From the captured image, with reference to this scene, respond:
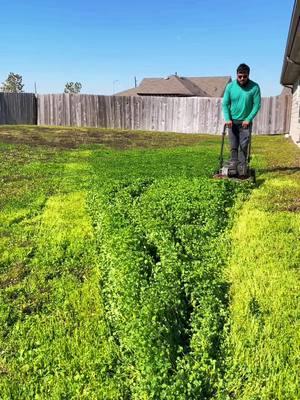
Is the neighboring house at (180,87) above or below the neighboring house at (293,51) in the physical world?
above

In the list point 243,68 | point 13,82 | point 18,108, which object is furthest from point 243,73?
point 13,82

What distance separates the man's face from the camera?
812 cm

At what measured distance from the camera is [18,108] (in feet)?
89.1

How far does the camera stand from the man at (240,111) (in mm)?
8391

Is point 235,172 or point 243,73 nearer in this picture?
point 243,73

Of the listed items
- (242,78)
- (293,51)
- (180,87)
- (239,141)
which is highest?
(180,87)

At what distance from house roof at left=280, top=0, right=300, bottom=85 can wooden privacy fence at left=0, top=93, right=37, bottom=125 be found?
1428cm

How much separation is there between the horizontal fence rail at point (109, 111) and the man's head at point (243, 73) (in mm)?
17522

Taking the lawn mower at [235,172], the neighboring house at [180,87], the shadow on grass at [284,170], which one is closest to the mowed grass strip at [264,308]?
the lawn mower at [235,172]

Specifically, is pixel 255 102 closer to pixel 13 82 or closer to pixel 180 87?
pixel 180 87

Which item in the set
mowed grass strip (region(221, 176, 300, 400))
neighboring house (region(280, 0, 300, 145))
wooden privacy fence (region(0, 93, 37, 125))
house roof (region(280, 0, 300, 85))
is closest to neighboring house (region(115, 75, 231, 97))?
wooden privacy fence (region(0, 93, 37, 125))

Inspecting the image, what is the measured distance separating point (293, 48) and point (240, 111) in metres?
5.52

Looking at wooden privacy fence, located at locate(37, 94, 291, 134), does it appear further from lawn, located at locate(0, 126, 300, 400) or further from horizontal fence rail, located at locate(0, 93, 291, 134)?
lawn, located at locate(0, 126, 300, 400)

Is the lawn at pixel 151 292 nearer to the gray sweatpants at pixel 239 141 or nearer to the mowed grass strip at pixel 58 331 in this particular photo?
the mowed grass strip at pixel 58 331
